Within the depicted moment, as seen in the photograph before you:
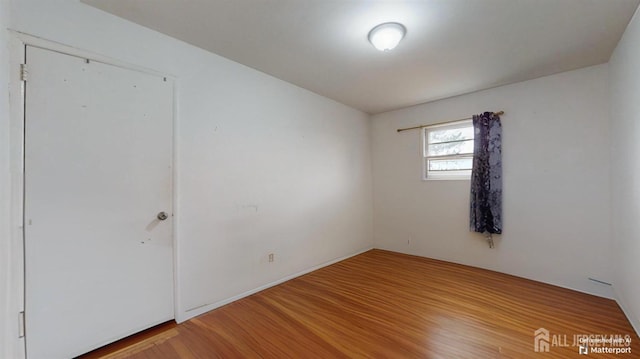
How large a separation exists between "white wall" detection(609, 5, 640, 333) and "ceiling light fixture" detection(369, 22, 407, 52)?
167 cm

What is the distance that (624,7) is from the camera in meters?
1.76

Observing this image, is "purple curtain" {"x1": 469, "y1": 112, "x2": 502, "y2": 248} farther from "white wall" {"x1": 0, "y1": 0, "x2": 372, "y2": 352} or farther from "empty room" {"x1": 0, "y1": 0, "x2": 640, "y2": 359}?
"white wall" {"x1": 0, "y1": 0, "x2": 372, "y2": 352}

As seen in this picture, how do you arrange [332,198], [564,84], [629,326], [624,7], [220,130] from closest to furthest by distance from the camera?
[624,7]
[629,326]
[220,130]
[564,84]
[332,198]

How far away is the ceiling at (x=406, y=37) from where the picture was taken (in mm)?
1757

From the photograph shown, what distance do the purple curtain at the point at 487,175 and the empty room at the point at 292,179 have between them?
0.03 meters

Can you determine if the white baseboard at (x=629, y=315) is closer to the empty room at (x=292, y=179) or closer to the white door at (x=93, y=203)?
the empty room at (x=292, y=179)

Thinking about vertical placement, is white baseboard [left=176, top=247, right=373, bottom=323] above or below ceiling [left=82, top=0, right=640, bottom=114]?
below

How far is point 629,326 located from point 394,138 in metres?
3.21

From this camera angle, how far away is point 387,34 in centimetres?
197

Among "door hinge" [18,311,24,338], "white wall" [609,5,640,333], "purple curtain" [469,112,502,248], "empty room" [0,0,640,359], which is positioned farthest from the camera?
"purple curtain" [469,112,502,248]

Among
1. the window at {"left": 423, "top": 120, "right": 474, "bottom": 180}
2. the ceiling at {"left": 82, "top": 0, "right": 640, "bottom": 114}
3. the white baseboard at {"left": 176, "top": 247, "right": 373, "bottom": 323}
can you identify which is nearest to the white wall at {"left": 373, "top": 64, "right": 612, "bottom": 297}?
the window at {"left": 423, "top": 120, "right": 474, "bottom": 180}

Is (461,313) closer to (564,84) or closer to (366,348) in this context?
(366,348)

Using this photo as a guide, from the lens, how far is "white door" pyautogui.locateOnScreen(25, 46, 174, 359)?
5.15 ft

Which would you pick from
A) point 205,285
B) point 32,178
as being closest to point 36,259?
A: point 32,178
